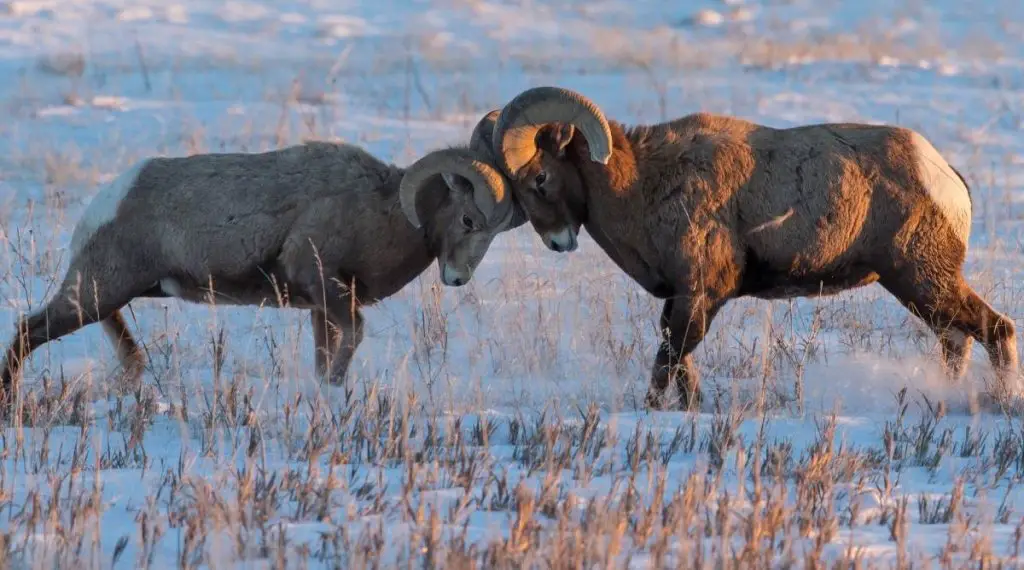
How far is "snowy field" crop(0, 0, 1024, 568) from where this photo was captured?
4.69m

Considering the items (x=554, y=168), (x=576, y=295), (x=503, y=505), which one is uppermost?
(x=554, y=168)

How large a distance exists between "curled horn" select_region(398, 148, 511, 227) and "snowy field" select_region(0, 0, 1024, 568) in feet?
2.51

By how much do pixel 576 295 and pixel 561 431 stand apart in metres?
4.15

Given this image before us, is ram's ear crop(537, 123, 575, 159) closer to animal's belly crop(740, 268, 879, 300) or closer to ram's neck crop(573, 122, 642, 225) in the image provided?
ram's neck crop(573, 122, 642, 225)

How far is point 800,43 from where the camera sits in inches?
838

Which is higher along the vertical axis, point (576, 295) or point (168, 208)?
point (168, 208)

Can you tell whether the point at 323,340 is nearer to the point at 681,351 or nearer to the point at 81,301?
the point at 81,301

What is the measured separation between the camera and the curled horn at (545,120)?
7.35 m

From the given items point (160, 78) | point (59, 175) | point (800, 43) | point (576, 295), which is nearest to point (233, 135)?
point (59, 175)

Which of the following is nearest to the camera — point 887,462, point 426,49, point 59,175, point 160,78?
point 887,462

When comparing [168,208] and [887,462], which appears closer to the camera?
[887,462]

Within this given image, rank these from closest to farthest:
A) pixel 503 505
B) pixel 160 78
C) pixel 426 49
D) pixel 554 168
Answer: pixel 503 505
pixel 554 168
pixel 160 78
pixel 426 49

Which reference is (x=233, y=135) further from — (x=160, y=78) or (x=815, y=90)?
(x=815, y=90)

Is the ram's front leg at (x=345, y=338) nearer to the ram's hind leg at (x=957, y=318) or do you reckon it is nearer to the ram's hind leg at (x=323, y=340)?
the ram's hind leg at (x=323, y=340)
